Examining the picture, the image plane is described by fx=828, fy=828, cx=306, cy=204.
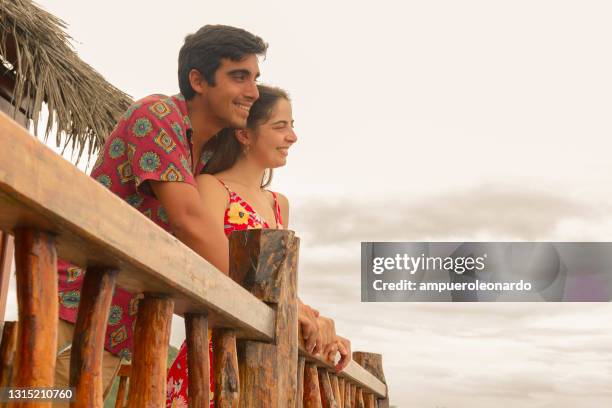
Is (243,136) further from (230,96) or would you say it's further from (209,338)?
(209,338)

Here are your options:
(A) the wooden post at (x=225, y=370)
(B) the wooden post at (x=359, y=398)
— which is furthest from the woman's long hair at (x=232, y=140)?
(B) the wooden post at (x=359, y=398)

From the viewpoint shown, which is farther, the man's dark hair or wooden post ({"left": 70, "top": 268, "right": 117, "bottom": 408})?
the man's dark hair

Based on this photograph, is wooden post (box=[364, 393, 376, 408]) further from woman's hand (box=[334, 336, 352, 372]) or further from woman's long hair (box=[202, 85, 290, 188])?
woman's long hair (box=[202, 85, 290, 188])

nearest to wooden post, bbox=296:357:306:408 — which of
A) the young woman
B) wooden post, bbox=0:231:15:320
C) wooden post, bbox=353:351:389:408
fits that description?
the young woman

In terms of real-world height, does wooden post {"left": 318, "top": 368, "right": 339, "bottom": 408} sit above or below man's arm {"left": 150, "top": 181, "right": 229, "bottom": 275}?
below

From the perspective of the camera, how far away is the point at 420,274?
12930 millimetres

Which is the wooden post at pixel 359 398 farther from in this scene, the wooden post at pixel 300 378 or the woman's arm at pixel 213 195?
the woman's arm at pixel 213 195

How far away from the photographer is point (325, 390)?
8.92 ft

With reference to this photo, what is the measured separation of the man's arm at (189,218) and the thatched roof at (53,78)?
3.04 m

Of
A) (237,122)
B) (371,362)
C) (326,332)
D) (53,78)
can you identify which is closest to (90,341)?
(326,332)

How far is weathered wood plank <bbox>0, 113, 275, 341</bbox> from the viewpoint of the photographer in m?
0.96

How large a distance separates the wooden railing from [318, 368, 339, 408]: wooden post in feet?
1.26

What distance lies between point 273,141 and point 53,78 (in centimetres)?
307

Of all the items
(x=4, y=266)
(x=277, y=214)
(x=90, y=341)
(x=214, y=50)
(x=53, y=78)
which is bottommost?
(x=90, y=341)
